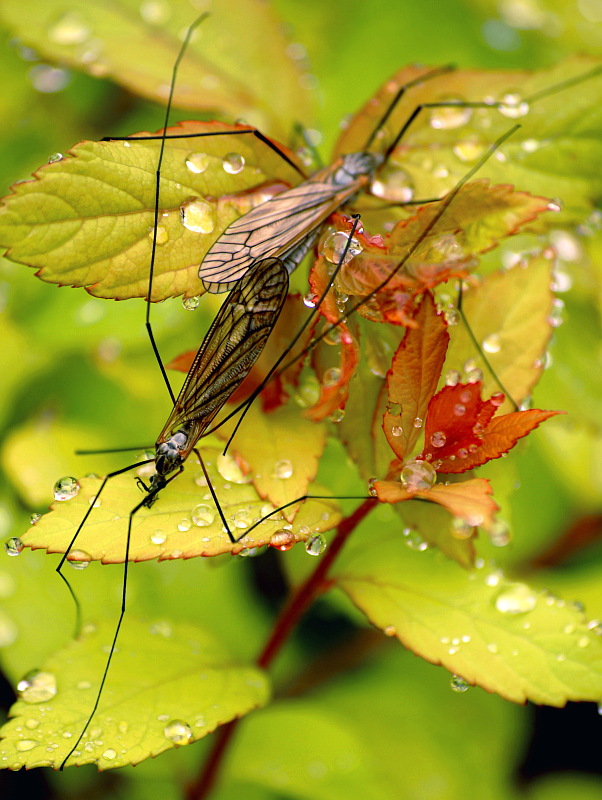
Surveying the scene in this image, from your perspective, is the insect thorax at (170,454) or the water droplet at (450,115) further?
the water droplet at (450,115)

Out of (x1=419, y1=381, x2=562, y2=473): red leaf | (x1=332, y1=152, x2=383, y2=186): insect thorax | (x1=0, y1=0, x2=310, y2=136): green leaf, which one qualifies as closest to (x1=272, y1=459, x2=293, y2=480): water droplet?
(x1=419, y1=381, x2=562, y2=473): red leaf

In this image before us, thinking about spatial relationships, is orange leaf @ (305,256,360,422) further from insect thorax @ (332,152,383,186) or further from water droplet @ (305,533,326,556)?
insect thorax @ (332,152,383,186)

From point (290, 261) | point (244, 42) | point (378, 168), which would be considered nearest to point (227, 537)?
point (290, 261)

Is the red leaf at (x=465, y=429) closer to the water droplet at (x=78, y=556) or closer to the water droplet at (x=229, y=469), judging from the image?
the water droplet at (x=229, y=469)

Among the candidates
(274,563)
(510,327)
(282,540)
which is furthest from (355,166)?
(274,563)

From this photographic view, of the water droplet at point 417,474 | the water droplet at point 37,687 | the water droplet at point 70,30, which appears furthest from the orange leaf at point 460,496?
the water droplet at point 70,30

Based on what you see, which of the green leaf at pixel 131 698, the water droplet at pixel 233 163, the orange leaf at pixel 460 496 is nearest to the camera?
the orange leaf at pixel 460 496
